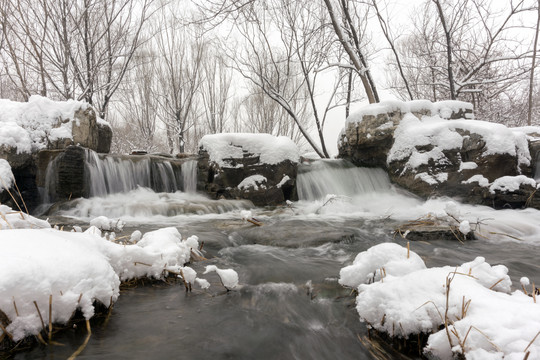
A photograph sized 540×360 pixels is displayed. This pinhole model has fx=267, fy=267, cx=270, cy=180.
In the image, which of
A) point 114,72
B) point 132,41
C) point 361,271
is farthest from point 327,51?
point 361,271

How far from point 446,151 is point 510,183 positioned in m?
1.32

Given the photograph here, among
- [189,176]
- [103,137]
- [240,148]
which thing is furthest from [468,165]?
[103,137]

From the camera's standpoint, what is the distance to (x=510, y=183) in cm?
A: 542

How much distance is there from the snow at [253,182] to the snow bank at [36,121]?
4374 mm

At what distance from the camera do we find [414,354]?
3.74 feet

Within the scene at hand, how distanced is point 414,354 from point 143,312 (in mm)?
1355

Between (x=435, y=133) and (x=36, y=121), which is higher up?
(x=36, y=121)

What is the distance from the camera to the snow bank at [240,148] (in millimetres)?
6988

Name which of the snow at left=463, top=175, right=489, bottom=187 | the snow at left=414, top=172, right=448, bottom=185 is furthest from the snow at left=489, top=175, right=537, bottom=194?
the snow at left=414, top=172, right=448, bottom=185

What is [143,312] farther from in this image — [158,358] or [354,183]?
[354,183]

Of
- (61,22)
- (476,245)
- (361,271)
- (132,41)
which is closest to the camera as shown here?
(361,271)

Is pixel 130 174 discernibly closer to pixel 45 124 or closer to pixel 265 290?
pixel 45 124

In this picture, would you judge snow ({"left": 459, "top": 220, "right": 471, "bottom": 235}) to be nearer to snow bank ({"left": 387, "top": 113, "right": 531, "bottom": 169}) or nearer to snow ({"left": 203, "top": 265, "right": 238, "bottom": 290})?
snow ({"left": 203, "top": 265, "right": 238, "bottom": 290})

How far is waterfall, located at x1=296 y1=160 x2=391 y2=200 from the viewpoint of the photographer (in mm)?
7480
